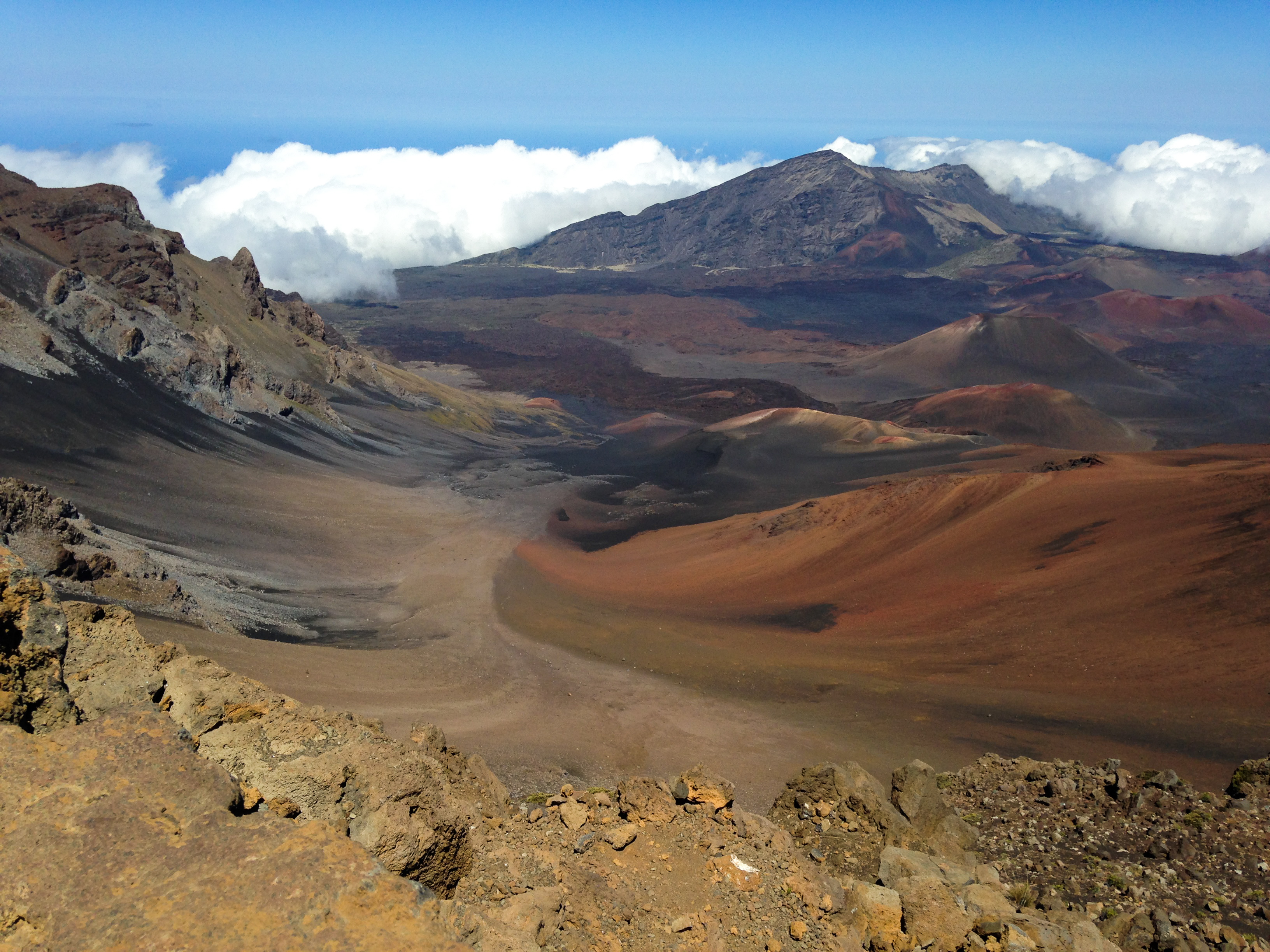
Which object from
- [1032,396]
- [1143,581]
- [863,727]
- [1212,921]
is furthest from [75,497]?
[1032,396]

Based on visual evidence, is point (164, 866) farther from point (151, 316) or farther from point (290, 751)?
point (151, 316)

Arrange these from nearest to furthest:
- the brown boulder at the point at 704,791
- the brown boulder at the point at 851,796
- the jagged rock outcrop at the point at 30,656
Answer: the jagged rock outcrop at the point at 30,656
the brown boulder at the point at 704,791
the brown boulder at the point at 851,796

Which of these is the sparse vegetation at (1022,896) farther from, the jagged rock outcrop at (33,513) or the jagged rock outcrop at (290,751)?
the jagged rock outcrop at (33,513)

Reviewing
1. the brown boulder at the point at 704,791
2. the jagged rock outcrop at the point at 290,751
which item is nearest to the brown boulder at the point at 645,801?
the brown boulder at the point at 704,791

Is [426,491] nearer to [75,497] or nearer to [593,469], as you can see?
[593,469]

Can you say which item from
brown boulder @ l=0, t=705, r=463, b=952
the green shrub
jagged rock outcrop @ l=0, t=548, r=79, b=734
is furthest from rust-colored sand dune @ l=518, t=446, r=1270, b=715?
jagged rock outcrop @ l=0, t=548, r=79, b=734

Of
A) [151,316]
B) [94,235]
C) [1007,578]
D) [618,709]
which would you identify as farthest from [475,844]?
[94,235]

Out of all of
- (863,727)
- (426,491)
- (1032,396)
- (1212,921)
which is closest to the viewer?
(1212,921)
